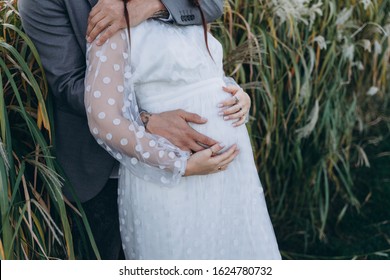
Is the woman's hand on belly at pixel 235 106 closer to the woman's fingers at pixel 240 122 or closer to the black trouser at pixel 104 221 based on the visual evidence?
the woman's fingers at pixel 240 122

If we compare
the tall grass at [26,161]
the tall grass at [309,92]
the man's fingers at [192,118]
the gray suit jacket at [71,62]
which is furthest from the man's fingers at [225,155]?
the tall grass at [309,92]

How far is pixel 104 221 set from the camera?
2.15 metres

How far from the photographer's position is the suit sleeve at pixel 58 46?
5.88 ft

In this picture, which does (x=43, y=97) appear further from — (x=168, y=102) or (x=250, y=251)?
(x=250, y=251)

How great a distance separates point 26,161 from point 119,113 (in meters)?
0.40

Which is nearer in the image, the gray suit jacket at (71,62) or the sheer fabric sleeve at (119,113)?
the sheer fabric sleeve at (119,113)

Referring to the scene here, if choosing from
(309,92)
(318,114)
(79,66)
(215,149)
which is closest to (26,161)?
(79,66)

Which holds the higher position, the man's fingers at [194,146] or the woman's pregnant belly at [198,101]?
the woman's pregnant belly at [198,101]

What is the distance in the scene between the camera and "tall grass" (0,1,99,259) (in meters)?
1.80

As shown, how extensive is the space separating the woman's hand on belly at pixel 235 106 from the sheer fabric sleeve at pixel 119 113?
0.62 feet

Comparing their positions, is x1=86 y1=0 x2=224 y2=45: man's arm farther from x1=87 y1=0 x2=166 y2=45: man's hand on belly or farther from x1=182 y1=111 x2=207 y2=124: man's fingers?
x1=182 y1=111 x2=207 y2=124: man's fingers

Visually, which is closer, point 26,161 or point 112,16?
point 112,16

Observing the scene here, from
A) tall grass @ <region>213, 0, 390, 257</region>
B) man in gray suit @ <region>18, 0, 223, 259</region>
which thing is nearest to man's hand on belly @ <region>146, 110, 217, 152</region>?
man in gray suit @ <region>18, 0, 223, 259</region>

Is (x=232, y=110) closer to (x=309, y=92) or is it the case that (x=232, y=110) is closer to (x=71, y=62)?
(x=71, y=62)
